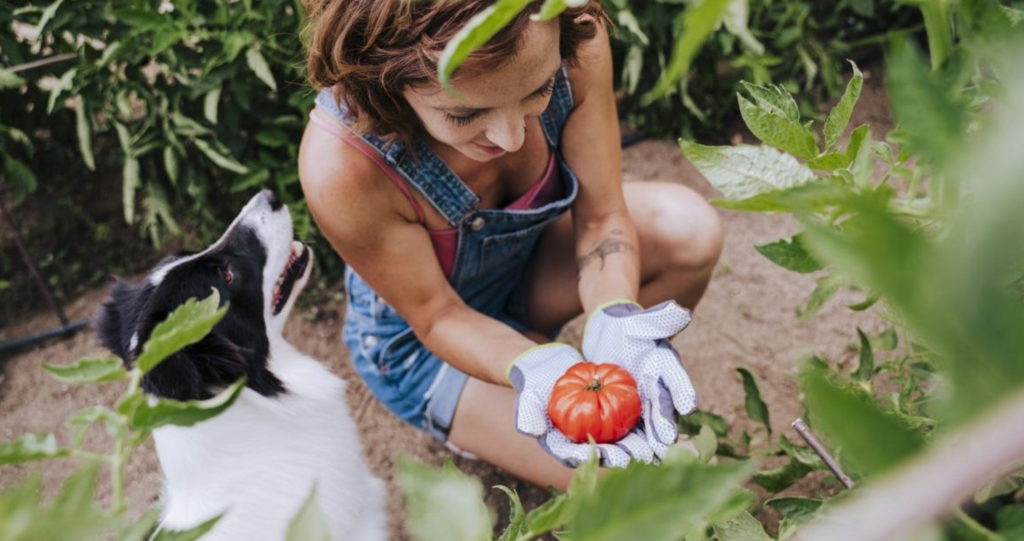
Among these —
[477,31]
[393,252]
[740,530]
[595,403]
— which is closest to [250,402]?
[393,252]

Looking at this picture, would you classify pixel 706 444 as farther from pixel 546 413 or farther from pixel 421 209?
pixel 421 209

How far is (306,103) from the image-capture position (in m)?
2.36

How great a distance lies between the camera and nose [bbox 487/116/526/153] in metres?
1.29

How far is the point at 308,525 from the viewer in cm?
38

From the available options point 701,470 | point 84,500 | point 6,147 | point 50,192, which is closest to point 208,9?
point 6,147

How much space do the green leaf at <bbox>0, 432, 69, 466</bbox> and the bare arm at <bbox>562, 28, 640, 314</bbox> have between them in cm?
130

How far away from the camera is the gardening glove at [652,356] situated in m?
1.36

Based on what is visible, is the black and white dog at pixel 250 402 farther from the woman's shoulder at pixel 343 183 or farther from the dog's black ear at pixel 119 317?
the woman's shoulder at pixel 343 183

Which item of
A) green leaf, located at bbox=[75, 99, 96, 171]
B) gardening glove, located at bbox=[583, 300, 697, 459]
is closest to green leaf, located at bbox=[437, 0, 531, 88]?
gardening glove, located at bbox=[583, 300, 697, 459]

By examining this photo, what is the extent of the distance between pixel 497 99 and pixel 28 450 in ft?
2.95

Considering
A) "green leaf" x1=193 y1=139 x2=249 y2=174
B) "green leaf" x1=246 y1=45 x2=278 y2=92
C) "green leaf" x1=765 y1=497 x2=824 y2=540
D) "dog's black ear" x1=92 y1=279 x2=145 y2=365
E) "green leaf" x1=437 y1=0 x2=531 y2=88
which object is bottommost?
"green leaf" x1=193 y1=139 x2=249 y2=174

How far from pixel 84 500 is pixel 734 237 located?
2.56 metres

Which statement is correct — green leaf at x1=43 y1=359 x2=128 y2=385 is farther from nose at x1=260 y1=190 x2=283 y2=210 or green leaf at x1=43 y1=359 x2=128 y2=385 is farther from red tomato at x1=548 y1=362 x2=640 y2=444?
nose at x1=260 y1=190 x2=283 y2=210

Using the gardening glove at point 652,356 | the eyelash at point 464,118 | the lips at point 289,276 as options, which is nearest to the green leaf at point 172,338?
the eyelash at point 464,118
